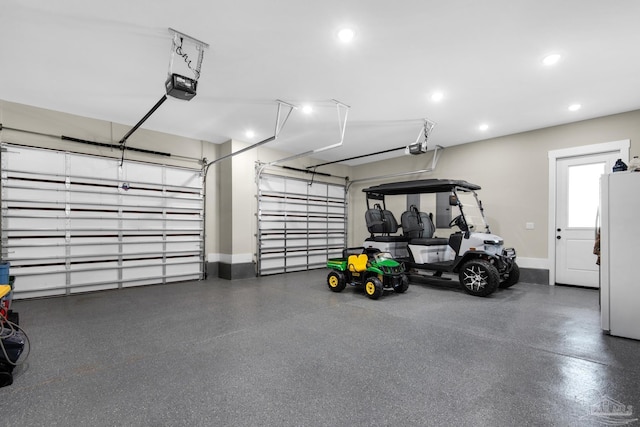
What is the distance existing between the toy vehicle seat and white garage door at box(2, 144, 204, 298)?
3.80 m

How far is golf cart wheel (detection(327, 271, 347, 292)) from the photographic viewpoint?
18.1ft

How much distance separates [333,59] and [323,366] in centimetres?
348

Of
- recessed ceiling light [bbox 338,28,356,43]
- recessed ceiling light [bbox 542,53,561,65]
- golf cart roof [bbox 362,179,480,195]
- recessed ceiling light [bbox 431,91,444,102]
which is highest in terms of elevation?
recessed ceiling light [bbox 338,28,356,43]

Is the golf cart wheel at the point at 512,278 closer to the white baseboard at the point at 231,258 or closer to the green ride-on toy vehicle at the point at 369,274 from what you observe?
the green ride-on toy vehicle at the point at 369,274

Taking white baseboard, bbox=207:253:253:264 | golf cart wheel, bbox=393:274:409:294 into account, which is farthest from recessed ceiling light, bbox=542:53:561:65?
white baseboard, bbox=207:253:253:264

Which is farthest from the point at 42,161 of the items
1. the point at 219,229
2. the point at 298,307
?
the point at 298,307

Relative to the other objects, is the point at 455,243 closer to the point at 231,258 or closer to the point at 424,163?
the point at 424,163

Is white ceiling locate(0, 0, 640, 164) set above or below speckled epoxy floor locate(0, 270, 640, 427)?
above

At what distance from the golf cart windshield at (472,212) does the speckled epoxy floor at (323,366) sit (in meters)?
1.90

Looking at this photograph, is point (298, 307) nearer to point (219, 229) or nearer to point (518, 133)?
point (219, 229)

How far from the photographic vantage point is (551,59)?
3734 millimetres

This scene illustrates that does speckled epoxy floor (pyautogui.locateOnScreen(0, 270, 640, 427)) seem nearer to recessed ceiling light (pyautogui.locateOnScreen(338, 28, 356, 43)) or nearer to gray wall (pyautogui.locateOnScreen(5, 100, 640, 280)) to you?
gray wall (pyautogui.locateOnScreen(5, 100, 640, 280))

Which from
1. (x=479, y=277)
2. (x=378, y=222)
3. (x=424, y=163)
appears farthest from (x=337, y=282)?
(x=424, y=163)

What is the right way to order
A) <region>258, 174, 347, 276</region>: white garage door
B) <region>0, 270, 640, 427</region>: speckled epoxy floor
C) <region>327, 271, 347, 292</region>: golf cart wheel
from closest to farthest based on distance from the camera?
1. <region>0, 270, 640, 427</region>: speckled epoxy floor
2. <region>327, 271, 347, 292</region>: golf cart wheel
3. <region>258, 174, 347, 276</region>: white garage door
